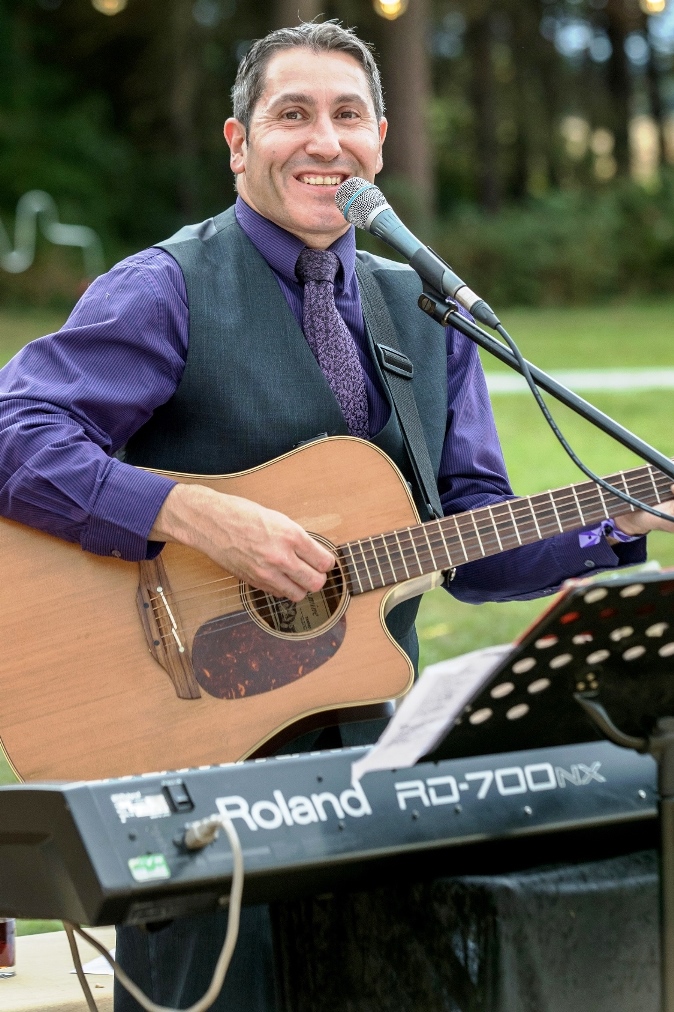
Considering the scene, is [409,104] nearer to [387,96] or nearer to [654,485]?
[387,96]

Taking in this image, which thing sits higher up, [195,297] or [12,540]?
[195,297]

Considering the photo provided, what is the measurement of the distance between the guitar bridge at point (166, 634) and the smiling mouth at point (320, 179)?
913 millimetres

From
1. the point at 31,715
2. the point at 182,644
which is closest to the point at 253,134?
the point at 182,644

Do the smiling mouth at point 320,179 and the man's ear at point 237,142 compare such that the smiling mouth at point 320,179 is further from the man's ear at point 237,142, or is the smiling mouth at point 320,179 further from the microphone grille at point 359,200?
the microphone grille at point 359,200

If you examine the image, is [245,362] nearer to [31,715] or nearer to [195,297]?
[195,297]

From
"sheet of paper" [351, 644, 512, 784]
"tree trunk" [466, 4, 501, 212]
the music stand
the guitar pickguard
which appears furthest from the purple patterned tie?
"tree trunk" [466, 4, 501, 212]

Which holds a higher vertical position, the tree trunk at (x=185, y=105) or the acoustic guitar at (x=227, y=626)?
the tree trunk at (x=185, y=105)

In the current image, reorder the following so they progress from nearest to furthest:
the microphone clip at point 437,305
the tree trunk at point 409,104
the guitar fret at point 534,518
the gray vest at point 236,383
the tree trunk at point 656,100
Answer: the microphone clip at point 437,305 < the guitar fret at point 534,518 < the gray vest at point 236,383 < the tree trunk at point 409,104 < the tree trunk at point 656,100

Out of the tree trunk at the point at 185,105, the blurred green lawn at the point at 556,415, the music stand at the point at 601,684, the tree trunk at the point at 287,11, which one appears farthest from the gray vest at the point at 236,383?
the tree trunk at the point at 185,105

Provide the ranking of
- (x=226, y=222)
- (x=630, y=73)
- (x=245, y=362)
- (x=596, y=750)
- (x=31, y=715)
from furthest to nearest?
(x=630, y=73) < (x=226, y=222) < (x=245, y=362) < (x=31, y=715) < (x=596, y=750)

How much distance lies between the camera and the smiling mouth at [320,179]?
9.18ft

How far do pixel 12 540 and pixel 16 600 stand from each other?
0.42 feet

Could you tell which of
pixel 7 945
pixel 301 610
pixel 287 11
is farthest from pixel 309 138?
pixel 287 11

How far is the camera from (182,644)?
2574mm
